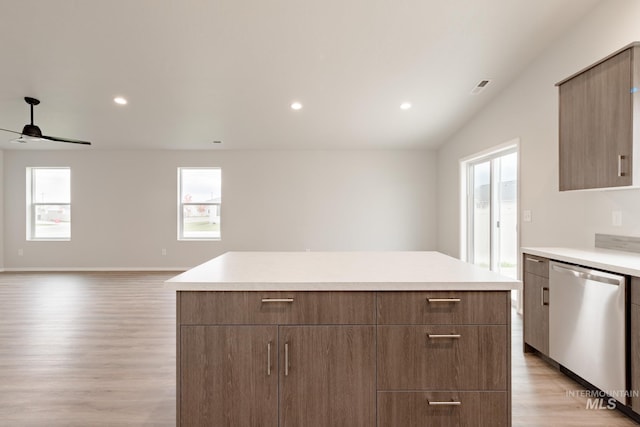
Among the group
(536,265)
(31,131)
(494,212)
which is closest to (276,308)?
(536,265)

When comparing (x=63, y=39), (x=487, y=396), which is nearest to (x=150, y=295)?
(x=63, y=39)

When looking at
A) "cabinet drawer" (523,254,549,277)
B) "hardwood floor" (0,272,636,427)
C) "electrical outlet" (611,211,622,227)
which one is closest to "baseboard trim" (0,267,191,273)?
"hardwood floor" (0,272,636,427)

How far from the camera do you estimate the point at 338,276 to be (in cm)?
154

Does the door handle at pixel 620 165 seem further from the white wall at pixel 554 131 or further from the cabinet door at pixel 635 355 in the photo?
the cabinet door at pixel 635 355

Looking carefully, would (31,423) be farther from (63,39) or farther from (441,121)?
(441,121)

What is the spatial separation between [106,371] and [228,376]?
1.69 meters

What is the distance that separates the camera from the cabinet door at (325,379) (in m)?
1.45

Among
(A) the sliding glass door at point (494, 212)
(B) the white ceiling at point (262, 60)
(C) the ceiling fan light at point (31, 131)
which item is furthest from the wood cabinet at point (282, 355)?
(C) the ceiling fan light at point (31, 131)

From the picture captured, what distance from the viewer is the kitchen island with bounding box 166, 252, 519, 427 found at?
1438 mm

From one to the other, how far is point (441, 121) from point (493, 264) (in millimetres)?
2322

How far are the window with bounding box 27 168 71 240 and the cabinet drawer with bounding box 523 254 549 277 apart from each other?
304 inches

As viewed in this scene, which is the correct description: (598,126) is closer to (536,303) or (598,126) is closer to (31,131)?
(536,303)

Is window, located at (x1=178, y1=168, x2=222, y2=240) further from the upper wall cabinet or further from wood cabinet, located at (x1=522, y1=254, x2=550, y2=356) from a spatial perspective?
the upper wall cabinet

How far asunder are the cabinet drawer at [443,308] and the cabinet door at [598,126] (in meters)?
1.59
